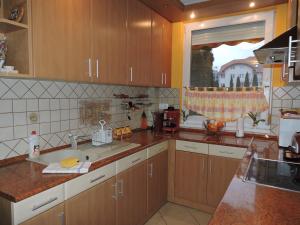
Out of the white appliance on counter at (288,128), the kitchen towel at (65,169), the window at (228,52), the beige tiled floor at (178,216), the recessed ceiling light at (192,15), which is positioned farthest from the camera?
the recessed ceiling light at (192,15)

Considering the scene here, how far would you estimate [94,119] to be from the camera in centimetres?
222

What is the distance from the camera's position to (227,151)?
227cm

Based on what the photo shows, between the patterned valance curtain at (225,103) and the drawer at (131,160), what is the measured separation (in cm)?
114

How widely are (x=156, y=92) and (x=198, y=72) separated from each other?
0.66 metres

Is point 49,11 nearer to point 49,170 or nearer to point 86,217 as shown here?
point 49,170

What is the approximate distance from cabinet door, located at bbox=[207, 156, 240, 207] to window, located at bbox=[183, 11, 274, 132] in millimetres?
613

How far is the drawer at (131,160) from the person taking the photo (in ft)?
5.78

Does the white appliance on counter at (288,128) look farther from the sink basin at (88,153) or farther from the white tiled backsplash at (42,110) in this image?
the white tiled backsplash at (42,110)

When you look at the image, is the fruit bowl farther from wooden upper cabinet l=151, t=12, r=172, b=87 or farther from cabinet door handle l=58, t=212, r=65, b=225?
Answer: cabinet door handle l=58, t=212, r=65, b=225

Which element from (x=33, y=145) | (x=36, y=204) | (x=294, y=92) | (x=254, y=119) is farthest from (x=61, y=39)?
(x=294, y=92)

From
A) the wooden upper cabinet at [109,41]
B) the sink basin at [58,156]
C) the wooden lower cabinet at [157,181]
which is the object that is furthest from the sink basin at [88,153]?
the wooden upper cabinet at [109,41]

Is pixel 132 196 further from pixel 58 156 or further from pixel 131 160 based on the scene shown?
pixel 58 156

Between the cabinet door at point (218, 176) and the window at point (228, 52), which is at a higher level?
the window at point (228, 52)

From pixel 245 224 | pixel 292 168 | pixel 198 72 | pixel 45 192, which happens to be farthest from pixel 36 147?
pixel 198 72
